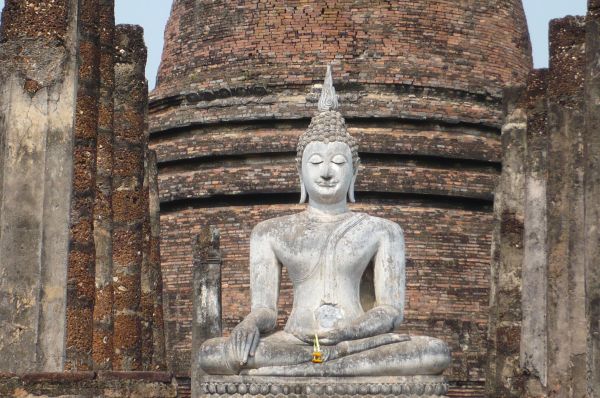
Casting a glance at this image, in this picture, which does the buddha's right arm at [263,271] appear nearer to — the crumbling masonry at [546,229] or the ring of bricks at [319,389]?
the ring of bricks at [319,389]

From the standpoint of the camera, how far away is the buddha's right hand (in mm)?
9891

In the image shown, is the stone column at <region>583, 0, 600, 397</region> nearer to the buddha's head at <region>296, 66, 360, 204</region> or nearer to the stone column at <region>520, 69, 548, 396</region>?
the buddha's head at <region>296, 66, 360, 204</region>

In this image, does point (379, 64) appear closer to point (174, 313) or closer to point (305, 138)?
point (174, 313)

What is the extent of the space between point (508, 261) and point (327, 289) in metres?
8.26

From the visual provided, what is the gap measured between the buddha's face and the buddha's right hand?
3.28ft

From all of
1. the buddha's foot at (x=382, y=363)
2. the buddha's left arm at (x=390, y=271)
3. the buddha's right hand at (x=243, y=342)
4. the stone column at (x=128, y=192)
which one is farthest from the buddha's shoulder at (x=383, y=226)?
the stone column at (x=128, y=192)

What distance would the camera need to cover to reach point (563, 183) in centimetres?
1706

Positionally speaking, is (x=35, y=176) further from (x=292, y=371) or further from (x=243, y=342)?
(x=292, y=371)

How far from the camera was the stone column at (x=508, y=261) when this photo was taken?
18266 millimetres

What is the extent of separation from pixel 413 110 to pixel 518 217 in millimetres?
3500

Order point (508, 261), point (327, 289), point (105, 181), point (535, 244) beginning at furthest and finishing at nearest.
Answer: point (508, 261), point (535, 244), point (105, 181), point (327, 289)

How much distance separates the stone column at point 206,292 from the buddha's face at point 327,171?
7688mm

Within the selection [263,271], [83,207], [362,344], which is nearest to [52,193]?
[83,207]

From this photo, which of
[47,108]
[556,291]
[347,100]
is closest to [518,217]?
[556,291]
